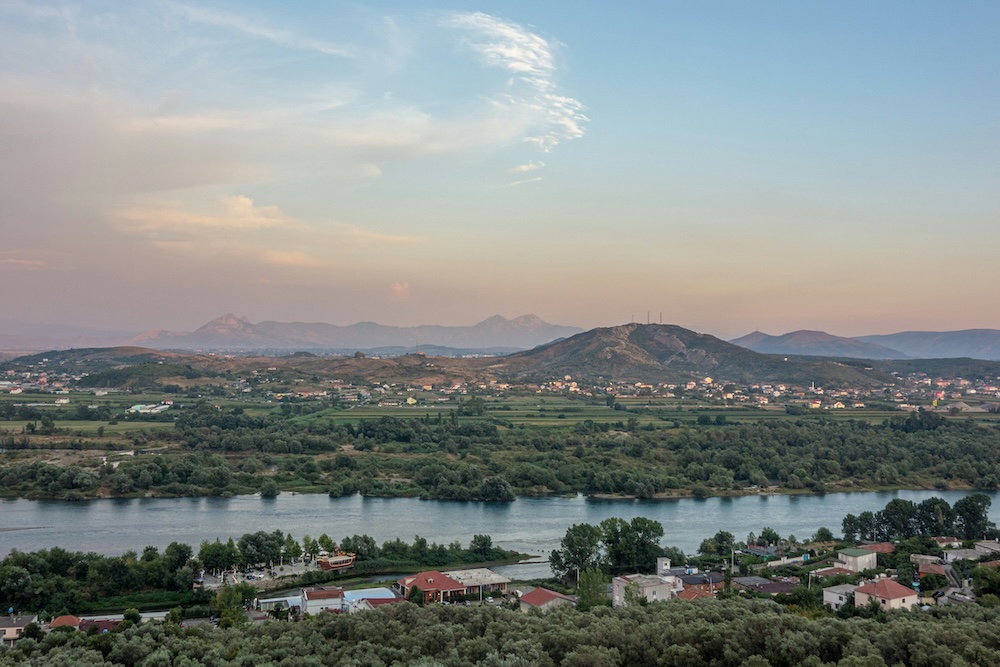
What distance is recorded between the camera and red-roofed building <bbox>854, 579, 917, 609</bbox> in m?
11.9

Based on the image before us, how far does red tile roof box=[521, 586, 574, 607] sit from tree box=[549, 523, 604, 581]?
A: 8.24 ft

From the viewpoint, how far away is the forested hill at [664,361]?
7006 cm

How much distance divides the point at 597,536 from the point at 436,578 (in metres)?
3.71

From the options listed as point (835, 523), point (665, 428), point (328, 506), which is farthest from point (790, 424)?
point (328, 506)

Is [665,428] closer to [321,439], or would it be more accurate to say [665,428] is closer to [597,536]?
[321,439]

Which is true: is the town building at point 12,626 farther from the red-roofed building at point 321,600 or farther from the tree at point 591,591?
the tree at point 591,591

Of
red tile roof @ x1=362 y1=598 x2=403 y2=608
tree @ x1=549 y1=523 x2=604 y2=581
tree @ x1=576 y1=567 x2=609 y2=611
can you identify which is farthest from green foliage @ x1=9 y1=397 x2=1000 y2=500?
red tile roof @ x1=362 y1=598 x2=403 y2=608

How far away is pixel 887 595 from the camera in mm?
11969

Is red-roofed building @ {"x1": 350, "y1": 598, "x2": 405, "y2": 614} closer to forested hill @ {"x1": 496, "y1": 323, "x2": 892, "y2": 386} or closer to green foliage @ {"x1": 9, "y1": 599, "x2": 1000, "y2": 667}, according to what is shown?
green foliage @ {"x1": 9, "y1": 599, "x2": 1000, "y2": 667}

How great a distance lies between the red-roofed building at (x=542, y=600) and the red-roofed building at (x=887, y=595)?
4390 mm

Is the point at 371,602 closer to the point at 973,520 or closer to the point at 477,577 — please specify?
the point at 477,577

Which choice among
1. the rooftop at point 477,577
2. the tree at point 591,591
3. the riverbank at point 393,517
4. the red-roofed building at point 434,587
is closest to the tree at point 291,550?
the riverbank at point 393,517

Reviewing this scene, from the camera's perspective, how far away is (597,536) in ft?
52.0

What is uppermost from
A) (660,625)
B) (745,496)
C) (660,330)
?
(660,330)
